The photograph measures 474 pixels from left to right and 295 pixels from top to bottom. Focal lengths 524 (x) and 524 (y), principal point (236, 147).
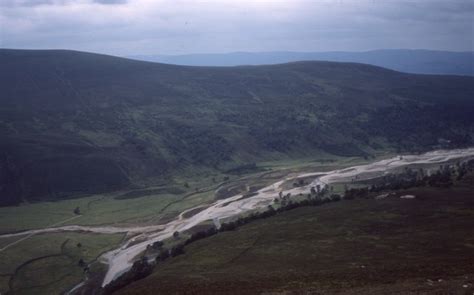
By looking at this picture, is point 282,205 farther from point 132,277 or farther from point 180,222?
point 132,277

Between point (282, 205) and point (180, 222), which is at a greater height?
point (282, 205)

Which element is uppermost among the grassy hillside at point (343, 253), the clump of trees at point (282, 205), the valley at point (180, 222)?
the grassy hillside at point (343, 253)

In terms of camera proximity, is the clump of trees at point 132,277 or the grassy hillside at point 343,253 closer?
the grassy hillside at point 343,253

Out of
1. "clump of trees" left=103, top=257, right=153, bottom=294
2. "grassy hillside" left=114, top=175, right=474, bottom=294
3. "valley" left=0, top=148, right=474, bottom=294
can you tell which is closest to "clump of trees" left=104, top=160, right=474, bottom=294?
"clump of trees" left=103, top=257, right=153, bottom=294

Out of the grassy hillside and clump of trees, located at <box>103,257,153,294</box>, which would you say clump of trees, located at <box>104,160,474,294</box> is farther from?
the grassy hillside

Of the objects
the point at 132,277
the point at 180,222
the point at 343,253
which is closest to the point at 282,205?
the point at 180,222

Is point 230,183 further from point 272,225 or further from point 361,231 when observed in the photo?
point 361,231

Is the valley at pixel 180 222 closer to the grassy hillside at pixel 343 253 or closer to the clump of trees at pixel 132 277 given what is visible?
the clump of trees at pixel 132 277

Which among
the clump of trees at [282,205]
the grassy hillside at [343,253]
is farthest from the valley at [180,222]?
the grassy hillside at [343,253]
